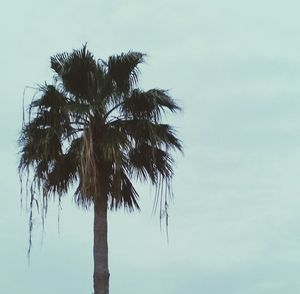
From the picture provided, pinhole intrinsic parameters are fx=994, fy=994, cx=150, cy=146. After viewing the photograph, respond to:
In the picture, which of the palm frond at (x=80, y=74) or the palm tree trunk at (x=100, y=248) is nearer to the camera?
the palm tree trunk at (x=100, y=248)

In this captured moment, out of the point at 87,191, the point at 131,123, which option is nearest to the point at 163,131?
A: the point at 131,123

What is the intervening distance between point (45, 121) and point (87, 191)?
7.79 ft

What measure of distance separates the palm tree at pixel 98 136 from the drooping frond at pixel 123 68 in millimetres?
27

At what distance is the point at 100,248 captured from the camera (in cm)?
2548

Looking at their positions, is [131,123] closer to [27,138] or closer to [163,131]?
[163,131]

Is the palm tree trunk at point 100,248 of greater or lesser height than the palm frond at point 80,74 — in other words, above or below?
below

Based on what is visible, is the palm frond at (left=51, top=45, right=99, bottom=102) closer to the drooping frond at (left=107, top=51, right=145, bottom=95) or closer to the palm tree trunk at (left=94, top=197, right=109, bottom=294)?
the drooping frond at (left=107, top=51, right=145, bottom=95)

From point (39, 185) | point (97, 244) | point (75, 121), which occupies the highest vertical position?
point (75, 121)

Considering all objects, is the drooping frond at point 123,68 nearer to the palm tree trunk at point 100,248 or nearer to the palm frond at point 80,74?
the palm frond at point 80,74

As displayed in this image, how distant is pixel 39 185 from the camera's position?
26.0 metres

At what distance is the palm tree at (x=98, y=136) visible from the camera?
2577cm

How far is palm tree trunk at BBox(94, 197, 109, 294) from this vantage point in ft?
82.3

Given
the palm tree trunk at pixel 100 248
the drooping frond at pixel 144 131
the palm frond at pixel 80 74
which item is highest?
the palm frond at pixel 80 74

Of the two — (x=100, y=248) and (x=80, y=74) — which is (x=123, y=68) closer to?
(x=80, y=74)
